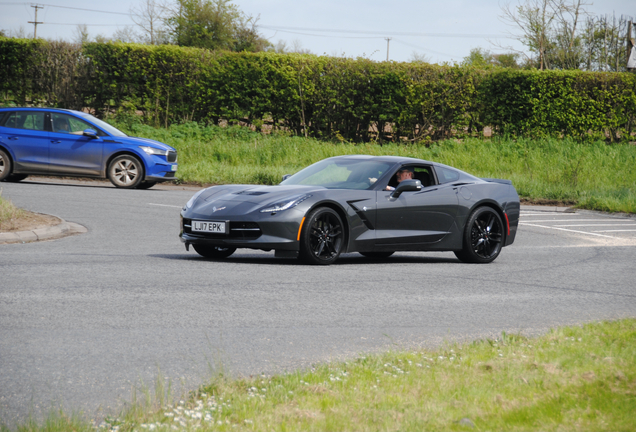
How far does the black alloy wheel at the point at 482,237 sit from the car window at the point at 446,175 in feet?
1.74

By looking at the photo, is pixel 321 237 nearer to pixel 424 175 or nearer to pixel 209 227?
pixel 209 227

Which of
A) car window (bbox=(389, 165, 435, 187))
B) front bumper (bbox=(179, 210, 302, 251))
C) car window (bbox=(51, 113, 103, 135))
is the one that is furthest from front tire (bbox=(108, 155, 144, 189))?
front bumper (bbox=(179, 210, 302, 251))

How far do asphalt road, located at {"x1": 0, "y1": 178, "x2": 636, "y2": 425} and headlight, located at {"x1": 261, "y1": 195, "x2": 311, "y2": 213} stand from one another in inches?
26.1

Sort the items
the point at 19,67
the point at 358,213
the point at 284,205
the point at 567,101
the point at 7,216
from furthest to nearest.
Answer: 1. the point at 567,101
2. the point at 19,67
3. the point at 7,216
4. the point at 358,213
5. the point at 284,205

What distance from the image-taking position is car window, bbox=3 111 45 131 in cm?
1772

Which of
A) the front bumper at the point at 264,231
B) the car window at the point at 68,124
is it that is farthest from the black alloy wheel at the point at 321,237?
the car window at the point at 68,124

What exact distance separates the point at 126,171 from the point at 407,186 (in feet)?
34.3

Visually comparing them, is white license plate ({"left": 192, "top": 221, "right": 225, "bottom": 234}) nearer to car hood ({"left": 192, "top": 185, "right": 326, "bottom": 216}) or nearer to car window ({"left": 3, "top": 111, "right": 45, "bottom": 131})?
car hood ({"left": 192, "top": 185, "right": 326, "bottom": 216})

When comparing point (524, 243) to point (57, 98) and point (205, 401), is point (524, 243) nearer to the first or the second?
point (205, 401)

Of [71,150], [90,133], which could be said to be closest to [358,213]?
[90,133]

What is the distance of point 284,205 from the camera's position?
8.35m

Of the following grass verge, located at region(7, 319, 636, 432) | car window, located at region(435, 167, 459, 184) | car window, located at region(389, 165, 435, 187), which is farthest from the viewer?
car window, located at region(435, 167, 459, 184)

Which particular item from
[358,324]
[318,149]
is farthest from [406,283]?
[318,149]

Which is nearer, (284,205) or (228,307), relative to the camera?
(228,307)
